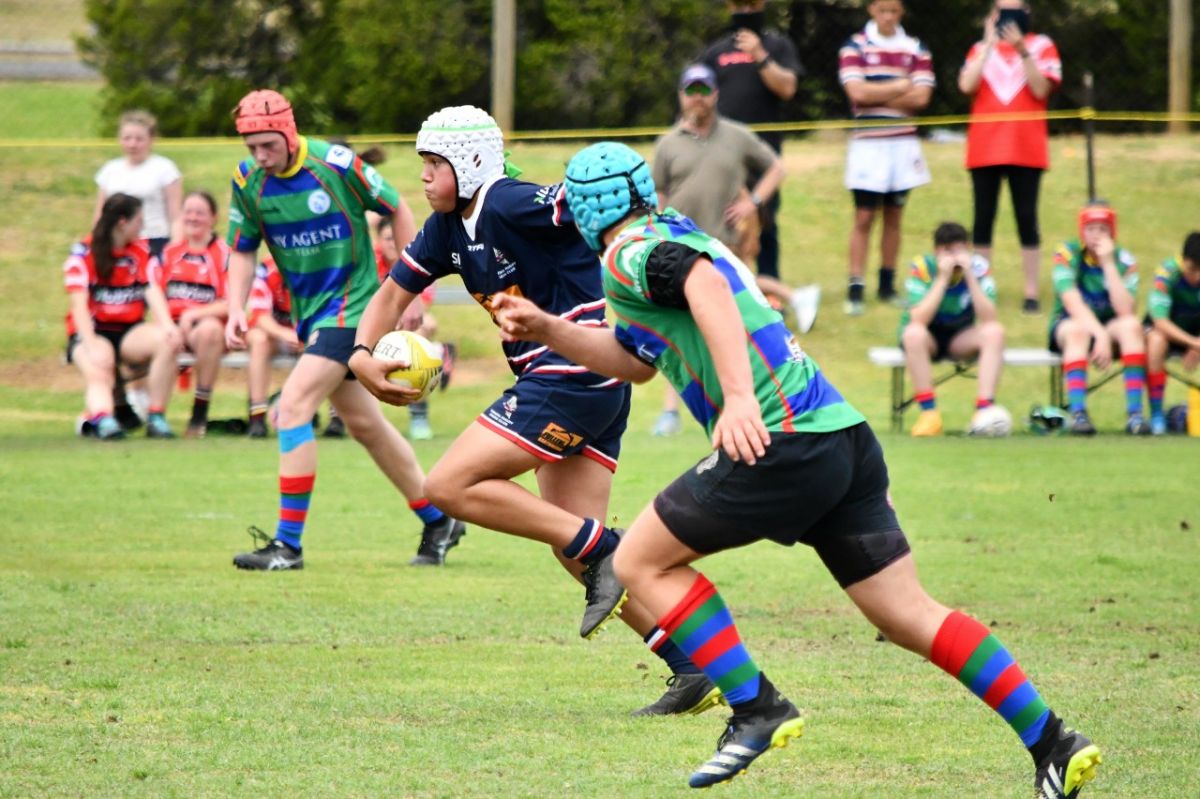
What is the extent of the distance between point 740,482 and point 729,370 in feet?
0.95

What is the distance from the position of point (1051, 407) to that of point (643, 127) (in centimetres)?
820

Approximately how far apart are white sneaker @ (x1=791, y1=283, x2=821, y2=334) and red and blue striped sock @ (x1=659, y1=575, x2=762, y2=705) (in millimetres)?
10814

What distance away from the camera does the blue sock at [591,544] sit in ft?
19.7

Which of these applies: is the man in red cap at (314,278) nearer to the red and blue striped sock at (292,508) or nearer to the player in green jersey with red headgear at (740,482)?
the red and blue striped sock at (292,508)

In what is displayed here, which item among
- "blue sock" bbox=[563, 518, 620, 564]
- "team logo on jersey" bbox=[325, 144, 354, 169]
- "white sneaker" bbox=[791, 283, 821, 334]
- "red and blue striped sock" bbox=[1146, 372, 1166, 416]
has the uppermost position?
"team logo on jersey" bbox=[325, 144, 354, 169]

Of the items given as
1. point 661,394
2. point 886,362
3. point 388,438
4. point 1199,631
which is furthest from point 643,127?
point 1199,631

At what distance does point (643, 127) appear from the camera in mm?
20656

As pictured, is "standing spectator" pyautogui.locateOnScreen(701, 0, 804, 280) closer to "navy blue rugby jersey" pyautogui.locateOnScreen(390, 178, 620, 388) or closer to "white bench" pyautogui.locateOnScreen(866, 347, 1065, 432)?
"white bench" pyautogui.locateOnScreen(866, 347, 1065, 432)

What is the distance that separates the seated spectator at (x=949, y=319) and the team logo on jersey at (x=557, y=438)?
7.48 metres

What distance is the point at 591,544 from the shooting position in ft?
19.7

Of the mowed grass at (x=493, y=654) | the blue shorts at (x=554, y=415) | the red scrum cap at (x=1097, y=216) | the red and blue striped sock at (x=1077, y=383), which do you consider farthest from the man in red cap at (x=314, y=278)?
the red scrum cap at (x=1097, y=216)

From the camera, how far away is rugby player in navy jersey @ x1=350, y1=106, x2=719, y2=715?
611cm

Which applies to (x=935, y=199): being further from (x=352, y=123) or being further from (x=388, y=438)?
(x=388, y=438)

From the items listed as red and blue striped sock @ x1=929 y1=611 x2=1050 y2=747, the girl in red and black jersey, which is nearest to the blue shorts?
red and blue striped sock @ x1=929 y1=611 x2=1050 y2=747
